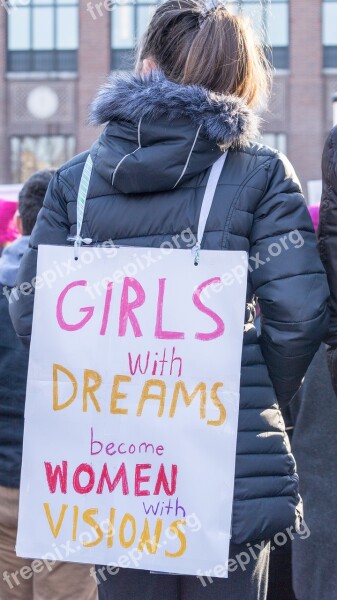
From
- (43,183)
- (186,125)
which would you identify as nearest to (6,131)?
(43,183)

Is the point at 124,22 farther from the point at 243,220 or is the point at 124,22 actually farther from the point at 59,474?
the point at 59,474

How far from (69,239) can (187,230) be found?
27cm

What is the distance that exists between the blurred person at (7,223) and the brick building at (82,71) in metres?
20.4

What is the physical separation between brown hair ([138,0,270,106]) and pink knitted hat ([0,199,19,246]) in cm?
299

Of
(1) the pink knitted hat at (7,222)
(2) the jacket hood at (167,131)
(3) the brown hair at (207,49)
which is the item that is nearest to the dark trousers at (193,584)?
(2) the jacket hood at (167,131)

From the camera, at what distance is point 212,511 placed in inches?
83.4

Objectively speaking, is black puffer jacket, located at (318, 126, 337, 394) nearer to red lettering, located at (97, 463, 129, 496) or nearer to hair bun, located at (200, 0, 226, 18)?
hair bun, located at (200, 0, 226, 18)

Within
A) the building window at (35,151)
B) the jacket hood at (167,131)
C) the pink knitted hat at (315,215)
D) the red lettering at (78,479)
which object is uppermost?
the jacket hood at (167,131)

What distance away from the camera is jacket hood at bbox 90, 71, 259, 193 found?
217 centimetres

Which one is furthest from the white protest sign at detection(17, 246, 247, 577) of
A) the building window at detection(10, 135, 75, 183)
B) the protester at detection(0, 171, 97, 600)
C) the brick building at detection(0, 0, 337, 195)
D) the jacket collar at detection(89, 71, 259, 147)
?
the building window at detection(10, 135, 75, 183)

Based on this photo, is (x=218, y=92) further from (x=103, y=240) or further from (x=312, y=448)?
(x=312, y=448)

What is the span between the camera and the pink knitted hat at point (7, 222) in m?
5.21

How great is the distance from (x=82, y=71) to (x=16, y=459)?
928 inches

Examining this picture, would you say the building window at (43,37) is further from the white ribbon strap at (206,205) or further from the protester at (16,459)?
the white ribbon strap at (206,205)
